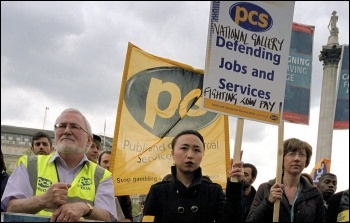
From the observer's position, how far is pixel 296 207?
398 cm

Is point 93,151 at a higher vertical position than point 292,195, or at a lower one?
higher

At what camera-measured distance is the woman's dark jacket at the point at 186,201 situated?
3.63 meters

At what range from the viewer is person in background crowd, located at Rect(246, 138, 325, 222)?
151 inches

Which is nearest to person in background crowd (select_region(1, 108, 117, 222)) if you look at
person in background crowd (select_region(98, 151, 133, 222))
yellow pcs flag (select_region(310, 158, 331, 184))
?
person in background crowd (select_region(98, 151, 133, 222))

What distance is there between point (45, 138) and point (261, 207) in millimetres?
3099

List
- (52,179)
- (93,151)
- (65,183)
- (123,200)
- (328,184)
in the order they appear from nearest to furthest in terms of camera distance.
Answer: (65,183) → (52,179) → (93,151) → (123,200) → (328,184)

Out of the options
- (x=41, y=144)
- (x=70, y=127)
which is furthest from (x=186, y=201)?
(x=41, y=144)

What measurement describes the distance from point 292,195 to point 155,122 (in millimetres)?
2828

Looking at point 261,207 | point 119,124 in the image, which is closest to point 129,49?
point 119,124

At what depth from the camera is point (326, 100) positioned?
2583 centimetres

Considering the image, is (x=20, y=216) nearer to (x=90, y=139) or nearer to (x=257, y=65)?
(x=90, y=139)

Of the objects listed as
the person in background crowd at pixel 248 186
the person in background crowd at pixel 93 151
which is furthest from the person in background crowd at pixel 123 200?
the person in background crowd at pixel 248 186

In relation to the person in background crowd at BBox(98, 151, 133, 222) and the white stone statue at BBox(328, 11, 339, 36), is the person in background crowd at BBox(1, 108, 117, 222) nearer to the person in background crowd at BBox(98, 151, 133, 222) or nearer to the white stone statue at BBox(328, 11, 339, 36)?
the person in background crowd at BBox(98, 151, 133, 222)

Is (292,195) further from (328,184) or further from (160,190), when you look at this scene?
(328,184)
